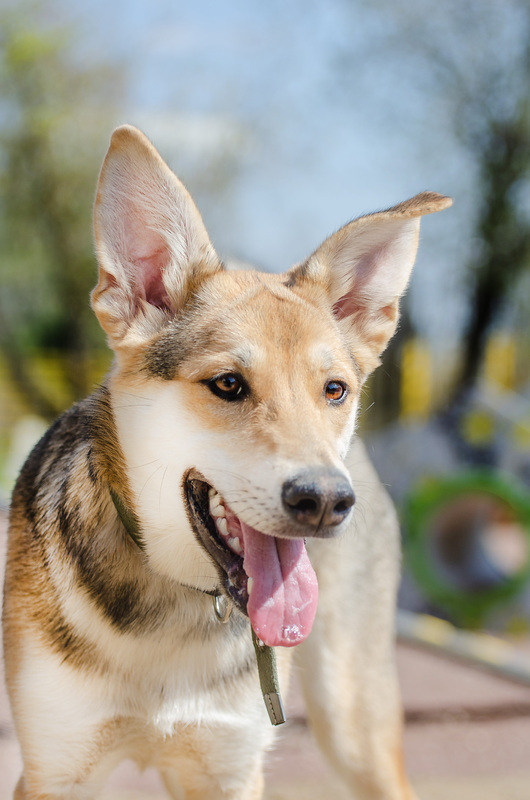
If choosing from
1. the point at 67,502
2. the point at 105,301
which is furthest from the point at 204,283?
the point at 67,502

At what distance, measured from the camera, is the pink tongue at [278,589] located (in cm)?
198

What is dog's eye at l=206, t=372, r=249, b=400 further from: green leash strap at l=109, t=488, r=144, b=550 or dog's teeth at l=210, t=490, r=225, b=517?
green leash strap at l=109, t=488, r=144, b=550

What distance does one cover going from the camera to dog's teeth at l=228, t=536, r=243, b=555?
2.07m

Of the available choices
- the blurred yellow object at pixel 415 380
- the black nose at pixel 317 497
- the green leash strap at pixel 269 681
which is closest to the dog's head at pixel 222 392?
the black nose at pixel 317 497

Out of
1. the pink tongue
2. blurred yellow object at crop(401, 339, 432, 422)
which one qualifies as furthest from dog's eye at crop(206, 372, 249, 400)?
blurred yellow object at crop(401, 339, 432, 422)

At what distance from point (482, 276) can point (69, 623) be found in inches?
275

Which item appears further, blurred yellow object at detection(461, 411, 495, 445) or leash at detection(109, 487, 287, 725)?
blurred yellow object at detection(461, 411, 495, 445)

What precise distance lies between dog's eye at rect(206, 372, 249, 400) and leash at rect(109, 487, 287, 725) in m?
0.45

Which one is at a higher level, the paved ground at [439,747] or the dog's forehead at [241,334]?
the dog's forehead at [241,334]

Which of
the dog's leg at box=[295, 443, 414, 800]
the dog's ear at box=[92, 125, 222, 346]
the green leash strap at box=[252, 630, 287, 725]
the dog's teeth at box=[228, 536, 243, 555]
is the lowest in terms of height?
the dog's leg at box=[295, 443, 414, 800]

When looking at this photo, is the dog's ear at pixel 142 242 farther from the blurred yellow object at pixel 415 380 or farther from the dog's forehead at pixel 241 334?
the blurred yellow object at pixel 415 380

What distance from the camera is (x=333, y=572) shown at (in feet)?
9.30

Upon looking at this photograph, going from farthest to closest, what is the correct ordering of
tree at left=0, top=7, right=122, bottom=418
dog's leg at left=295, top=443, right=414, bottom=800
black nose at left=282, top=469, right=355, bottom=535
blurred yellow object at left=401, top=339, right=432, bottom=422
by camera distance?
tree at left=0, top=7, right=122, bottom=418
blurred yellow object at left=401, top=339, right=432, bottom=422
dog's leg at left=295, top=443, right=414, bottom=800
black nose at left=282, top=469, right=355, bottom=535

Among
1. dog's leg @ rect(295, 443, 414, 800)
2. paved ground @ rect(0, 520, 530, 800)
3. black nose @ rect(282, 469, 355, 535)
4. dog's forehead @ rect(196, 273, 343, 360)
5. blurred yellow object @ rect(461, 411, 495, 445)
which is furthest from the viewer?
blurred yellow object @ rect(461, 411, 495, 445)
